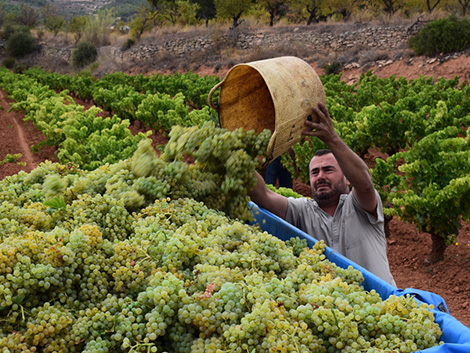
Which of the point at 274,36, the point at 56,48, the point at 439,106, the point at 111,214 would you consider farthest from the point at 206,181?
the point at 56,48

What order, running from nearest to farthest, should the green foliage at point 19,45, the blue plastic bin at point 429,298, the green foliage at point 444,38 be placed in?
the blue plastic bin at point 429,298
the green foliage at point 444,38
the green foliage at point 19,45

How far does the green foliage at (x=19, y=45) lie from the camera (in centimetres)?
5516

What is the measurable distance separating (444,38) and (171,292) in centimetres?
2568

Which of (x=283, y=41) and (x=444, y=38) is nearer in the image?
(x=444, y=38)

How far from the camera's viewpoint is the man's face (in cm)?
391

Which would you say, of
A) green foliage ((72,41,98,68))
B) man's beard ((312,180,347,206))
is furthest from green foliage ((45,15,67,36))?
man's beard ((312,180,347,206))

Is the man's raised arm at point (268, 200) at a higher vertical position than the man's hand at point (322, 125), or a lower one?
lower

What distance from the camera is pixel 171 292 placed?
1.81m

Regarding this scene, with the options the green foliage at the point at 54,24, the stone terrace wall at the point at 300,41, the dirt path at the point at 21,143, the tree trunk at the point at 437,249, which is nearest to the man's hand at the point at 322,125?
the tree trunk at the point at 437,249

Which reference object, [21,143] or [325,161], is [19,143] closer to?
[21,143]

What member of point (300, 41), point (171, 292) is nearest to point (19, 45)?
point (300, 41)

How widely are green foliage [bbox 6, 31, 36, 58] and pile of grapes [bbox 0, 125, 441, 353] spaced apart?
61049 mm

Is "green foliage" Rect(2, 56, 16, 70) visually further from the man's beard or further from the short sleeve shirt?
the short sleeve shirt

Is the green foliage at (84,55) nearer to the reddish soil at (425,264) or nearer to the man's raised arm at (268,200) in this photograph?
the reddish soil at (425,264)
